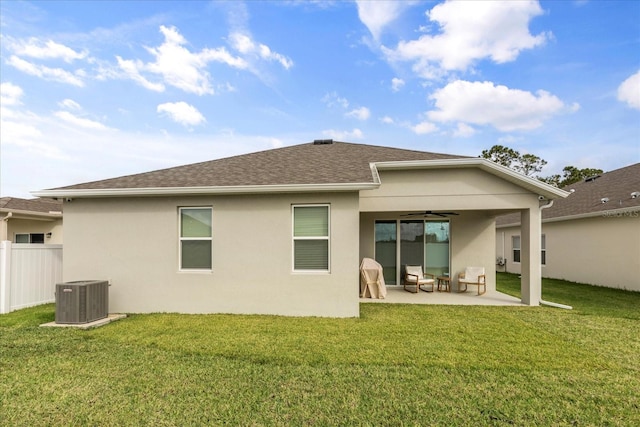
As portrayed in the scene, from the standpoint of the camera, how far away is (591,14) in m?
11.1

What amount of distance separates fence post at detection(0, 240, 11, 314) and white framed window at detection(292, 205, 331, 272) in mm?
6752

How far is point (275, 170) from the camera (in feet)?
26.8

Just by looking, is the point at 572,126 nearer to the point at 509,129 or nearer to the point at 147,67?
the point at 509,129

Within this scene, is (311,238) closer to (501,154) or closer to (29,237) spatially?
(29,237)

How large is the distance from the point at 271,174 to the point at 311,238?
6.33 ft

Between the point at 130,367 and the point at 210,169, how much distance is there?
17.9 ft

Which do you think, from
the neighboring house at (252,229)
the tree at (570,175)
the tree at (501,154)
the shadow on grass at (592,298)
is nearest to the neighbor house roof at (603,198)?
the shadow on grass at (592,298)

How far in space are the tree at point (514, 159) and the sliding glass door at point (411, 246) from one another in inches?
1115

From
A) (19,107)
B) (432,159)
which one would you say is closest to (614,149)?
(432,159)

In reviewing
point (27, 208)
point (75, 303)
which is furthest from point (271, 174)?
point (27, 208)

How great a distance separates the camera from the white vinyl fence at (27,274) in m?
7.42

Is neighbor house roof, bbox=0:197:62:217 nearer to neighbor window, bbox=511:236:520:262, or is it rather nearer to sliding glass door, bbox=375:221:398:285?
sliding glass door, bbox=375:221:398:285

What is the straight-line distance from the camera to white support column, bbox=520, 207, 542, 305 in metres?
8.07

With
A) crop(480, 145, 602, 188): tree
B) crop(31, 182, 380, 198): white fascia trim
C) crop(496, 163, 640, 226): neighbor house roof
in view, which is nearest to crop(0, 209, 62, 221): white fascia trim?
crop(31, 182, 380, 198): white fascia trim
